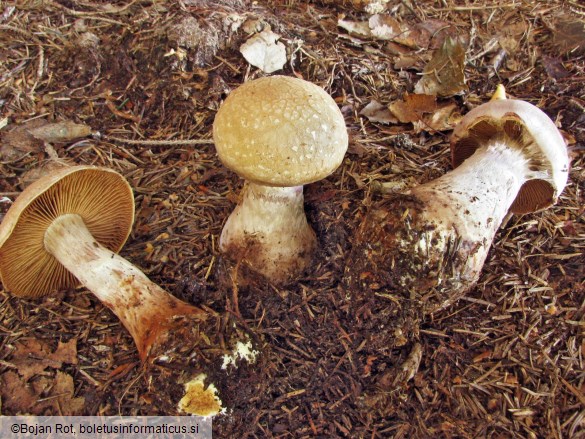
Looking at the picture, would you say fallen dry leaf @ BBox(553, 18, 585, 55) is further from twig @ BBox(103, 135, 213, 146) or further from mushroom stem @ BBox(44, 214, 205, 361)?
mushroom stem @ BBox(44, 214, 205, 361)

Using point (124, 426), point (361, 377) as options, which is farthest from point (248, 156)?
point (124, 426)

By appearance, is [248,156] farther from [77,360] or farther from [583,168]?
[583,168]

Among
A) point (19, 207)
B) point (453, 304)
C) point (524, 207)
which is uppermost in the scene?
point (19, 207)

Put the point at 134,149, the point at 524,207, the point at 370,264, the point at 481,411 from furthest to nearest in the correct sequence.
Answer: the point at 134,149 < the point at 524,207 < the point at 370,264 < the point at 481,411

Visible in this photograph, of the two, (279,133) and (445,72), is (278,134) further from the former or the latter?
(445,72)

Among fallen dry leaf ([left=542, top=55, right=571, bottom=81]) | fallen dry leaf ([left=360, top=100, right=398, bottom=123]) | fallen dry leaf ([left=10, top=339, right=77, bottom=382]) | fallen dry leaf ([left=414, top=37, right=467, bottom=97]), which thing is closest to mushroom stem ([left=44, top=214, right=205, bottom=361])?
fallen dry leaf ([left=10, top=339, right=77, bottom=382])

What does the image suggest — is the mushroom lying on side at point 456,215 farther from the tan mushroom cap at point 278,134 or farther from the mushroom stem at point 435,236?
the tan mushroom cap at point 278,134
